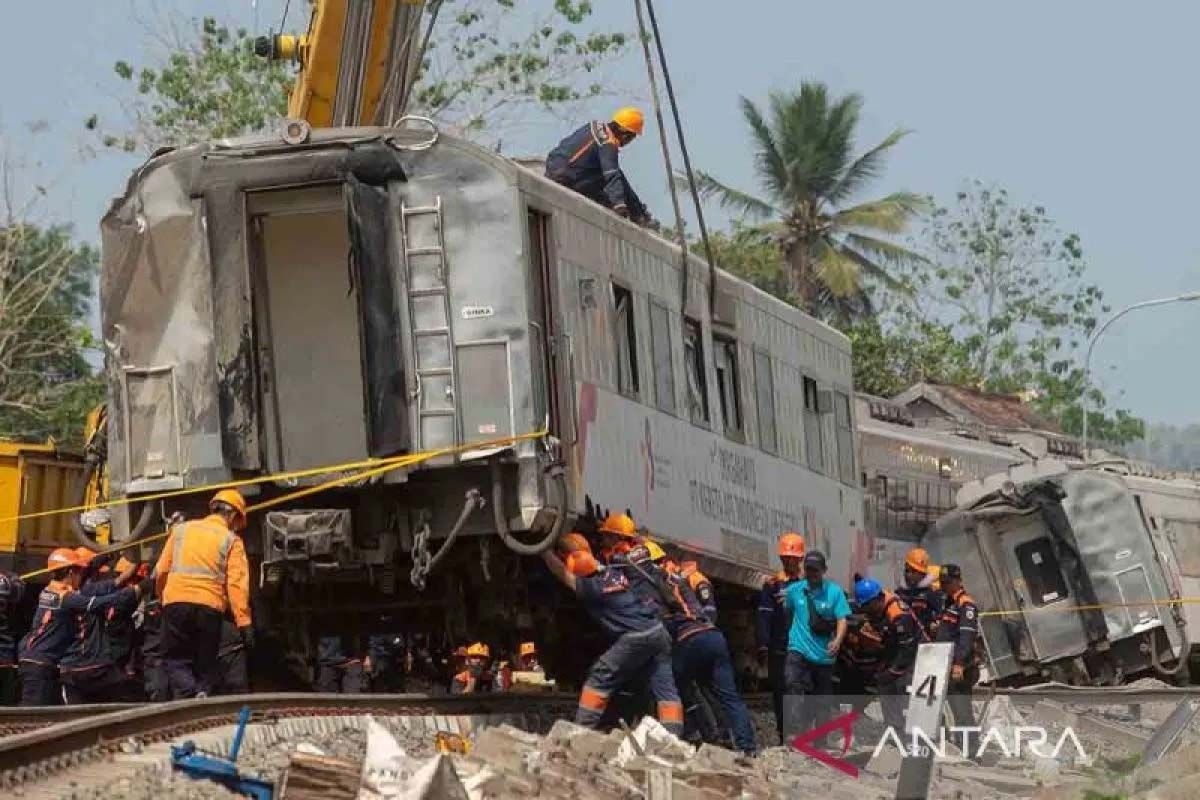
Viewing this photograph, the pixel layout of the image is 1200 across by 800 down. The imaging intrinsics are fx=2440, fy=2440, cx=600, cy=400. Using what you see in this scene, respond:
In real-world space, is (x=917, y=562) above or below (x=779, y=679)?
above

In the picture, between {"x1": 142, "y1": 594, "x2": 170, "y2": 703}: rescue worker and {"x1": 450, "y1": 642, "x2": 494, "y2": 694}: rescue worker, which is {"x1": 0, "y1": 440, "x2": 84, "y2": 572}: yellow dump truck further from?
{"x1": 142, "y1": 594, "x2": 170, "y2": 703}: rescue worker

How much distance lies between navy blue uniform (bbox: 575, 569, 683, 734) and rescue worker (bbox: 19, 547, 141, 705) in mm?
3546

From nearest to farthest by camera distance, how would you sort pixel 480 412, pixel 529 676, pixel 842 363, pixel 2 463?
pixel 480 412, pixel 2 463, pixel 842 363, pixel 529 676

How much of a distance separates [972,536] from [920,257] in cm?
3236

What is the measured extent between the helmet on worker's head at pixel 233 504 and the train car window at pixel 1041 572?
14605 millimetres

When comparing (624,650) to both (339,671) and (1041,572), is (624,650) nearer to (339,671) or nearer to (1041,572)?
(339,671)

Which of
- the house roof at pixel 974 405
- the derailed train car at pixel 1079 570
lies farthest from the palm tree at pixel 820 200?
the derailed train car at pixel 1079 570

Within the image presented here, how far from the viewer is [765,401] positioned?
19.4 m

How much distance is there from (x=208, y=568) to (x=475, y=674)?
7678 mm

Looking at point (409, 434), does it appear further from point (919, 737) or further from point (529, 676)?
point (529, 676)

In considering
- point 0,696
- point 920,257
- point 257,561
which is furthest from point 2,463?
point 920,257

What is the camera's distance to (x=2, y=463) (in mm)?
20891

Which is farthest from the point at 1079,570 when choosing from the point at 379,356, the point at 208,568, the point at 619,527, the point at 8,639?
the point at 208,568

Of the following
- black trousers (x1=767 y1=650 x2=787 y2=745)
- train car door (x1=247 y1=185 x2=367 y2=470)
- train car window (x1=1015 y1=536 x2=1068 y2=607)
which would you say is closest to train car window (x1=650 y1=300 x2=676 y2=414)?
black trousers (x1=767 y1=650 x2=787 y2=745)
